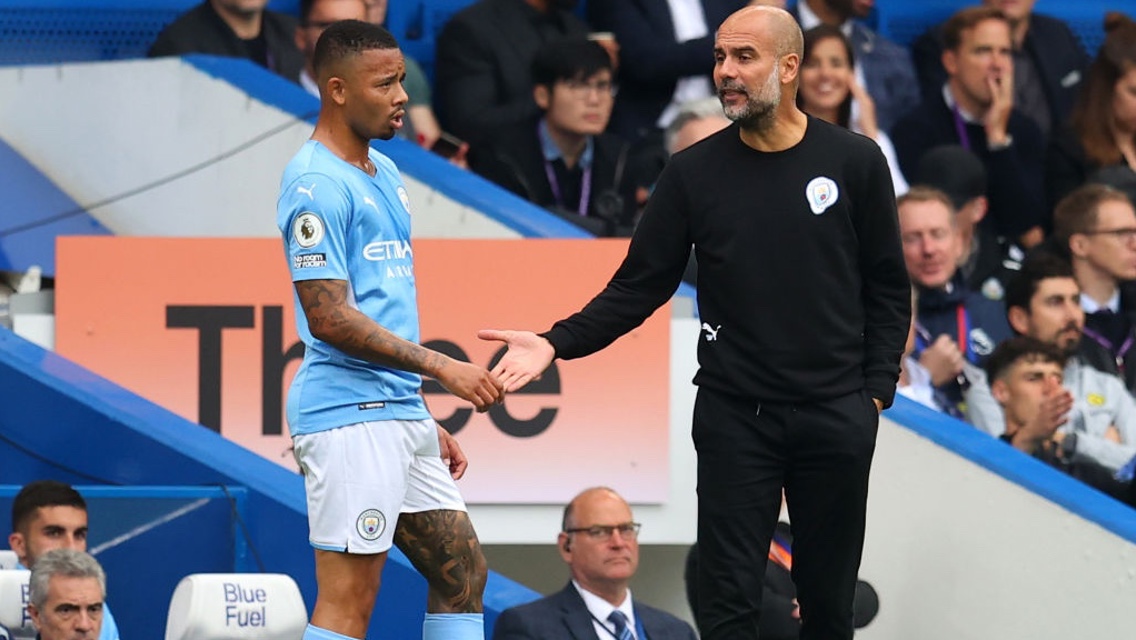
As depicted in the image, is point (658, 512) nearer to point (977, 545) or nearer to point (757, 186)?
point (977, 545)

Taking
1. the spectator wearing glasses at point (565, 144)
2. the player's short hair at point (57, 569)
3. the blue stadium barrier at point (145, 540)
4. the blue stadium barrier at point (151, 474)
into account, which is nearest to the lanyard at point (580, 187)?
the spectator wearing glasses at point (565, 144)

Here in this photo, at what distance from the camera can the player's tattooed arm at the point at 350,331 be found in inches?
209

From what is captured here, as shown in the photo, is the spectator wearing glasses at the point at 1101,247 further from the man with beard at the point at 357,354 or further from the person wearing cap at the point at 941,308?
the man with beard at the point at 357,354

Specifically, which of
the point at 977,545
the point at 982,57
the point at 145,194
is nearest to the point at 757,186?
the point at 977,545

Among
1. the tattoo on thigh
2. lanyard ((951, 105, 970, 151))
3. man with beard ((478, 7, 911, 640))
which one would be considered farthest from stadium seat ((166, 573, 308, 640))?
lanyard ((951, 105, 970, 151))

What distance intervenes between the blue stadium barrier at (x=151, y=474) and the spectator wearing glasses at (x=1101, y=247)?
3909 mm

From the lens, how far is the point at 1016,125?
11422 millimetres

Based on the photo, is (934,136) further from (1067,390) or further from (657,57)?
(1067,390)

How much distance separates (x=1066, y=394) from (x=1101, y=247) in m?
1.42

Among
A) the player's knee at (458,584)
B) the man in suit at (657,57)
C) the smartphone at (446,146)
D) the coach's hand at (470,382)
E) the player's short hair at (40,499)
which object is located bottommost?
the player's knee at (458,584)

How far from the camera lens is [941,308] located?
9.86 metres

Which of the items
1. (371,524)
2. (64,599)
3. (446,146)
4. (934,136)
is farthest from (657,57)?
(371,524)

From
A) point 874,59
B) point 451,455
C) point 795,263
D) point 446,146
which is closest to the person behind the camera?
point 795,263

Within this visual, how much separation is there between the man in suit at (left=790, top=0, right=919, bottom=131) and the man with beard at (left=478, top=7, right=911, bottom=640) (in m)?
6.01
